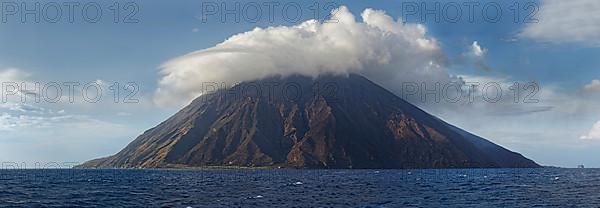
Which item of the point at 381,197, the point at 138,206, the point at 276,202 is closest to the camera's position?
the point at 138,206

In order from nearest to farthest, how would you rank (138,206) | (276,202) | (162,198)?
(138,206)
(276,202)
(162,198)

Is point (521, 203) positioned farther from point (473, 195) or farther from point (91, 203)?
point (91, 203)

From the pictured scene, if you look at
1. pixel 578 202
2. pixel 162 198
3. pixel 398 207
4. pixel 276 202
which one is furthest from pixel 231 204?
pixel 578 202

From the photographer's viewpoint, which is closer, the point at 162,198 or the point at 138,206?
the point at 138,206

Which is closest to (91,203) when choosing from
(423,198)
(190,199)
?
(190,199)

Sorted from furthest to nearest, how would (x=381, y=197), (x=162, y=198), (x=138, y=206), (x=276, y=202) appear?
(x=381, y=197)
(x=162, y=198)
(x=276, y=202)
(x=138, y=206)

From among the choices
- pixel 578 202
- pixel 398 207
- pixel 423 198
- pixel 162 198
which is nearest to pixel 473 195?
pixel 423 198

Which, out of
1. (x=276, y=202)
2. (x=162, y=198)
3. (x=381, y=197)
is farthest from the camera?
(x=381, y=197)

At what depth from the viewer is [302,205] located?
9138 cm

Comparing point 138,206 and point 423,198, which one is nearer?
point 138,206

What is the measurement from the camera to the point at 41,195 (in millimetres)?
106500

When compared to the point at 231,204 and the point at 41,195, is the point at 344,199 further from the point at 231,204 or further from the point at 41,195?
the point at 41,195

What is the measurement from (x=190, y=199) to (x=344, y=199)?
88.2 feet

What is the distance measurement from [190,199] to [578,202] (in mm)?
65037
